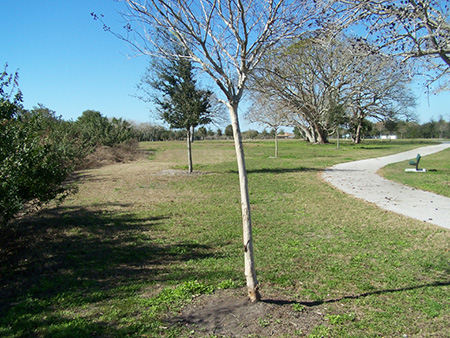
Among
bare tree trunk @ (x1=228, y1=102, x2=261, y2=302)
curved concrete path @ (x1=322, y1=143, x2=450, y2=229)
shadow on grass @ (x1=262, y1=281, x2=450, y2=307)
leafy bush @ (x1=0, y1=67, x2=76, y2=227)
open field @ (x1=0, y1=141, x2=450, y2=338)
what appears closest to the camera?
open field @ (x1=0, y1=141, x2=450, y2=338)

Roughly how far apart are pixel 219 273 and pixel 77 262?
2249 millimetres

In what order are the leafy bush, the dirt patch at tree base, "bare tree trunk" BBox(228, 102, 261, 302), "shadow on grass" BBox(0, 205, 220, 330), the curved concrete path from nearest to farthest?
1. the dirt patch at tree base
2. "bare tree trunk" BBox(228, 102, 261, 302)
3. "shadow on grass" BBox(0, 205, 220, 330)
4. the leafy bush
5. the curved concrete path

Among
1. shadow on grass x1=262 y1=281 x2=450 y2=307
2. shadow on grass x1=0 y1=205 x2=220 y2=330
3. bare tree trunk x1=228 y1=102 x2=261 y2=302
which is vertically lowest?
shadow on grass x1=262 y1=281 x2=450 y2=307

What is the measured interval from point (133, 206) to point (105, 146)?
1942cm

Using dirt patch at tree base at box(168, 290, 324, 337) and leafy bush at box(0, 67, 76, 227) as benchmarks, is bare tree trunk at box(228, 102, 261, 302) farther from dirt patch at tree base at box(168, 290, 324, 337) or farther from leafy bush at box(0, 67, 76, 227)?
leafy bush at box(0, 67, 76, 227)

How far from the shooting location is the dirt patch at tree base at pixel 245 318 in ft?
10.3

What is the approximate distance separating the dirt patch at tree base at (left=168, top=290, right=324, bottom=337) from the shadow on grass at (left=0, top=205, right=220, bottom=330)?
2.84 feet

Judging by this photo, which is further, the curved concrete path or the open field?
the curved concrete path

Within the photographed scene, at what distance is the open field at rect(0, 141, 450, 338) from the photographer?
3305 mm

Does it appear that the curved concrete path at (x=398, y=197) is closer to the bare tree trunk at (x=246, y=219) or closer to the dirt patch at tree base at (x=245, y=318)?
the dirt patch at tree base at (x=245, y=318)

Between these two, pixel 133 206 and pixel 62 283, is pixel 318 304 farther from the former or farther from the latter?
pixel 133 206

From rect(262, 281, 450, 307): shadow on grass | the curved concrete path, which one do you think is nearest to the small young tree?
the curved concrete path

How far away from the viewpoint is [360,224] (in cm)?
707

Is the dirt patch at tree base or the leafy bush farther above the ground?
the leafy bush
